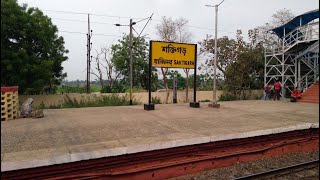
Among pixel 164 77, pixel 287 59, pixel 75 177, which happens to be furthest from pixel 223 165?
pixel 164 77

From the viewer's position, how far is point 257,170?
8.05 meters

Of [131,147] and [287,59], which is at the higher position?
[287,59]

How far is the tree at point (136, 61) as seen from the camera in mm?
29188

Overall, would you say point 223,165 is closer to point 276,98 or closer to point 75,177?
point 75,177

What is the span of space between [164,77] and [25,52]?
56.5 feet

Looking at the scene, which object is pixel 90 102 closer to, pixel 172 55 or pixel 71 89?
pixel 172 55

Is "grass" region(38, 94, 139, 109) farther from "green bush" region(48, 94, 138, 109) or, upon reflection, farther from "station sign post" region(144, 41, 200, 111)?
"station sign post" region(144, 41, 200, 111)

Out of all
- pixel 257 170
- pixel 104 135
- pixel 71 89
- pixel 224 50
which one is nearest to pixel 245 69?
pixel 224 50

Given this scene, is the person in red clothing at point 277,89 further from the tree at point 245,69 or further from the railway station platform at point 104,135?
the railway station platform at point 104,135

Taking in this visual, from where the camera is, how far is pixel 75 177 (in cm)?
616

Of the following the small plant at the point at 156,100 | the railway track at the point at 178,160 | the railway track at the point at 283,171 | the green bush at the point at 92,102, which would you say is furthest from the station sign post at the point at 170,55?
the railway track at the point at 283,171

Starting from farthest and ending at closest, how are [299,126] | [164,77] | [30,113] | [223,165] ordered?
[164,77], [30,113], [299,126], [223,165]

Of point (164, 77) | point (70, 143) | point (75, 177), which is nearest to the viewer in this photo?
point (75, 177)

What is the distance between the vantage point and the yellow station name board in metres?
15.2
